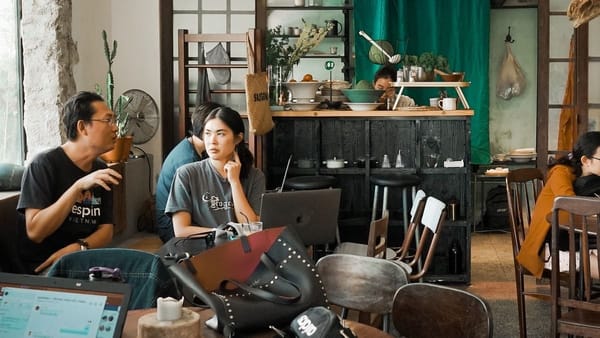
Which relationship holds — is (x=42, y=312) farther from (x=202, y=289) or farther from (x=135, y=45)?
(x=135, y=45)

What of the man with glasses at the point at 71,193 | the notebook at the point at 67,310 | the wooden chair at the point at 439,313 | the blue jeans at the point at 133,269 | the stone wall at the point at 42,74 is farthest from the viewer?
the stone wall at the point at 42,74

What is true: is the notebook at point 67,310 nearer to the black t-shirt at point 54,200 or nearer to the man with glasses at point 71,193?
the man with glasses at point 71,193

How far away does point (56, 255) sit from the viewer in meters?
3.75

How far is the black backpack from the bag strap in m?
6.66

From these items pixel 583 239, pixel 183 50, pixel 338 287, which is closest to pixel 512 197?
pixel 583 239

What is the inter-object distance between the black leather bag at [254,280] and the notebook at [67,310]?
11.8 inches

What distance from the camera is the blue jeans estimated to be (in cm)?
265


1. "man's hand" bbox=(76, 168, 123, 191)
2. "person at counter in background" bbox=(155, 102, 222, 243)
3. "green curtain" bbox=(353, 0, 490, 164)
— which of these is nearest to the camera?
"man's hand" bbox=(76, 168, 123, 191)

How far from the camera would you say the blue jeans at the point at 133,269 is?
2.65 metres

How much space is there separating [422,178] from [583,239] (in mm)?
2662

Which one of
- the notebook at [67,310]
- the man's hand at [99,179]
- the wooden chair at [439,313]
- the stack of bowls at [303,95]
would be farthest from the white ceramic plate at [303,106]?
the notebook at [67,310]

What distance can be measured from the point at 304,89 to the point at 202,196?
7.59ft

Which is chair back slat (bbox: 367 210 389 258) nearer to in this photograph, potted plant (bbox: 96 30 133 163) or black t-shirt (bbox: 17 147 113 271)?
black t-shirt (bbox: 17 147 113 271)

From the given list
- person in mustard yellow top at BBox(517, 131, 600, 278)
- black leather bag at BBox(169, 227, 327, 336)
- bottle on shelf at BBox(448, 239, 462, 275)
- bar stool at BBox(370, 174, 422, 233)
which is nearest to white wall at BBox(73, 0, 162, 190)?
bar stool at BBox(370, 174, 422, 233)
